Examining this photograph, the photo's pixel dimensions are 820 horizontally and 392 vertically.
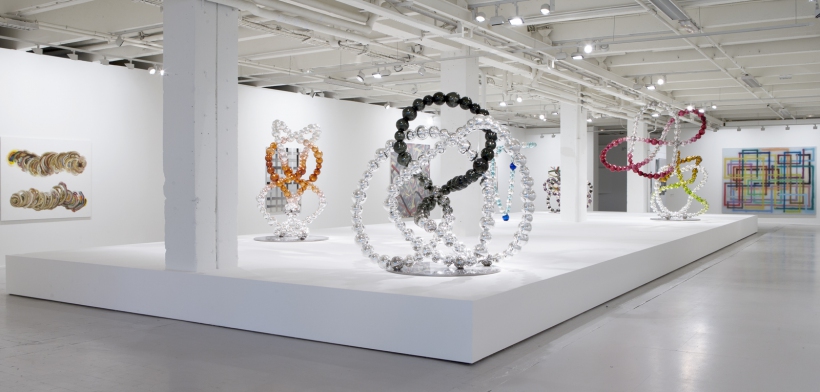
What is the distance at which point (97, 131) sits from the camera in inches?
495

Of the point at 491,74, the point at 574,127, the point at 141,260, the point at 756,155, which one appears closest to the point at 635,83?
the point at 574,127

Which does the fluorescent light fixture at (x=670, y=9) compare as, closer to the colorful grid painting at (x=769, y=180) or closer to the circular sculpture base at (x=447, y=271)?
the circular sculpture base at (x=447, y=271)

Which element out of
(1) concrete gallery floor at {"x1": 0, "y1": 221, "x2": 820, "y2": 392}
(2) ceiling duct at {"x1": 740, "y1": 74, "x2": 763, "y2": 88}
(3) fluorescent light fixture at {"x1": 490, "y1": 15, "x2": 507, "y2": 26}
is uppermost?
(2) ceiling duct at {"x1": 740, "y1": 74, "x2": 763, "y2": 88}

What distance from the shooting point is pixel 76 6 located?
10523 mm

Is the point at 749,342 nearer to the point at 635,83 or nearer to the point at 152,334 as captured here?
the point at 152,334

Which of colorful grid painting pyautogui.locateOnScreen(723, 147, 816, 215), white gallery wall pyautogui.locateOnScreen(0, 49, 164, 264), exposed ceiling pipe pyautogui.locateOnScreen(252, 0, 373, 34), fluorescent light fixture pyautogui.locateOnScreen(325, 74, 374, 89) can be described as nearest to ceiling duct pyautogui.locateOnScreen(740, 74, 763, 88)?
fluorescent light fixture pyautogui.locateOnScreen(325, 74, 374, 89)

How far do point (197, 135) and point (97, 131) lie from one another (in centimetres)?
625

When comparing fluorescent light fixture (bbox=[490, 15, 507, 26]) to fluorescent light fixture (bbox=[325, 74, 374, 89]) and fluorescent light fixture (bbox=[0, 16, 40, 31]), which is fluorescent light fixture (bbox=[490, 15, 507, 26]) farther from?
fluorescent light fixture (bbox=[0, 16, 40, 31])

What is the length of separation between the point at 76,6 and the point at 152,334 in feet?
20.3

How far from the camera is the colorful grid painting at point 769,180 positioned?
78.3ft

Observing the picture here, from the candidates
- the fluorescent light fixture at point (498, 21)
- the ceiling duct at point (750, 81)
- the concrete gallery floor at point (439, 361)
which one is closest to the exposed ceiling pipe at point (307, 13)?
the fluorescent light fixture at point (498, 21)

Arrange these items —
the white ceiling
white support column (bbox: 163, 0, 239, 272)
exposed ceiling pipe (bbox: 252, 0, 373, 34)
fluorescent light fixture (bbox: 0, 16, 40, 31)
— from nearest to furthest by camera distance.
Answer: white support column (bbox: 163, 0, 239, 272)
exposed ceiling pipe (bbox: 252, 0, 373, 34)
the white ceiling
fluorescent light fixture (bbox: 0, 16, 40, 31)

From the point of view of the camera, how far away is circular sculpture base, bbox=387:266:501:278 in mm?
7090

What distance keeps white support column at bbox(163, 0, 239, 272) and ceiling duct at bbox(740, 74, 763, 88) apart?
11937mm
